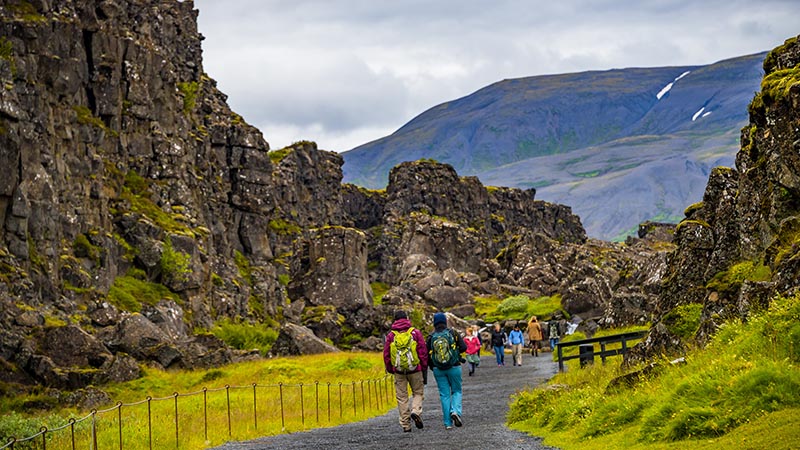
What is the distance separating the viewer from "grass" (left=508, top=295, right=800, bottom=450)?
46.4ft

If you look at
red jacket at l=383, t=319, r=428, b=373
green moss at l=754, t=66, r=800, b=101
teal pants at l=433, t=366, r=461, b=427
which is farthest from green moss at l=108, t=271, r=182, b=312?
green moss at l=754, t=66, r=800, b=101

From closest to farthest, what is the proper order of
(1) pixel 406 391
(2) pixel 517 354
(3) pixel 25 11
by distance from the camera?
(1) pixel 406 391
(2) pixel 517 354
(3) pixel 25 11

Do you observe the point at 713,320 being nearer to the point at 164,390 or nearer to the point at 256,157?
the point at 164,390

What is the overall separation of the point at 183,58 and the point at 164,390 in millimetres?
81023

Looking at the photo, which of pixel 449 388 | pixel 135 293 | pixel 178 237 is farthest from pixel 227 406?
pixel 178 237

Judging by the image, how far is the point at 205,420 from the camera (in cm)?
2594

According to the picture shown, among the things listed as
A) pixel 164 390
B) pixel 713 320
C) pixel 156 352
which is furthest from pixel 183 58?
pixel 713 320

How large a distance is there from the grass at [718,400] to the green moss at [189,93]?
3740 inches

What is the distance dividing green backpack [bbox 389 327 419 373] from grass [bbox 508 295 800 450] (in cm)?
353

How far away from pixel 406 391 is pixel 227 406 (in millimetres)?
11581

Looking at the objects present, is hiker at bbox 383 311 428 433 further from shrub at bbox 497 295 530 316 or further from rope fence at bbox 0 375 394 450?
shrub at bbox 497 295 530 316

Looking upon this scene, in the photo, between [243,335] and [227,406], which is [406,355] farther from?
[243,335]

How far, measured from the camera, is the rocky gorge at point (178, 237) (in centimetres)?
2670

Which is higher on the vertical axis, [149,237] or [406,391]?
[149,237]
